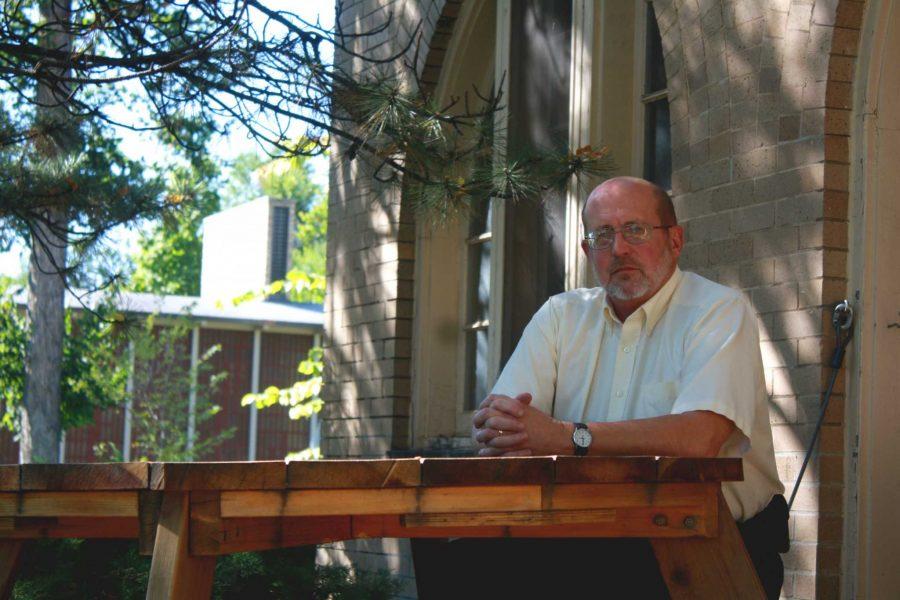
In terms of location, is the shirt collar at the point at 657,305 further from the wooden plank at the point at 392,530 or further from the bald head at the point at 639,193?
the wooden plank at the point at 392,530

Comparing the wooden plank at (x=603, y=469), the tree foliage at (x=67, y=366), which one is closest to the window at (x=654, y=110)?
the wooden plank at (x=603, y=469)

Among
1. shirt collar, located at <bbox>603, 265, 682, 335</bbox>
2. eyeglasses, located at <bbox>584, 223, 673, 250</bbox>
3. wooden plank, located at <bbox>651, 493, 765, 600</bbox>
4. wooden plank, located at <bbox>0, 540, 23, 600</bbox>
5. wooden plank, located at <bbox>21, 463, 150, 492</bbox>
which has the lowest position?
wooden plank, located at <bbox>0, 540, 23, 600</bbox>

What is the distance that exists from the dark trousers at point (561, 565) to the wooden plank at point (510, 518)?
52 cm

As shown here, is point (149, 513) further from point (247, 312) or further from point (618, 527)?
point (247, 312)

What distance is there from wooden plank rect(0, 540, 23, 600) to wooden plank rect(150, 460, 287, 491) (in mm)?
1077

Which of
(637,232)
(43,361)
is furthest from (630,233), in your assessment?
(43,361)

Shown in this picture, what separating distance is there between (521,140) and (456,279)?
1.24m

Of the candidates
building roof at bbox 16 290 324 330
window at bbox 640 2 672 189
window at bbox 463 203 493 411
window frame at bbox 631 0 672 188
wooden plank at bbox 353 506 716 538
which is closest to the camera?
wooden plank at bbox 353 506 716 538

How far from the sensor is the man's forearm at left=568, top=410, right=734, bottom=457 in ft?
9.58

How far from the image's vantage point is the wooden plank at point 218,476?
2283 millimetres

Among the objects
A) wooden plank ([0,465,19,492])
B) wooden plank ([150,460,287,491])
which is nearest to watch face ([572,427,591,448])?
wooden plank ([150,460,287,491])

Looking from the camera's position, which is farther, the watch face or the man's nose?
the man's nose

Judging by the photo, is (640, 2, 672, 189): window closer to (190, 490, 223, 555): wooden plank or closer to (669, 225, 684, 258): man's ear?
(669, 225, 684, 258): man's ear

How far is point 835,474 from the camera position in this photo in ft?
12.8
